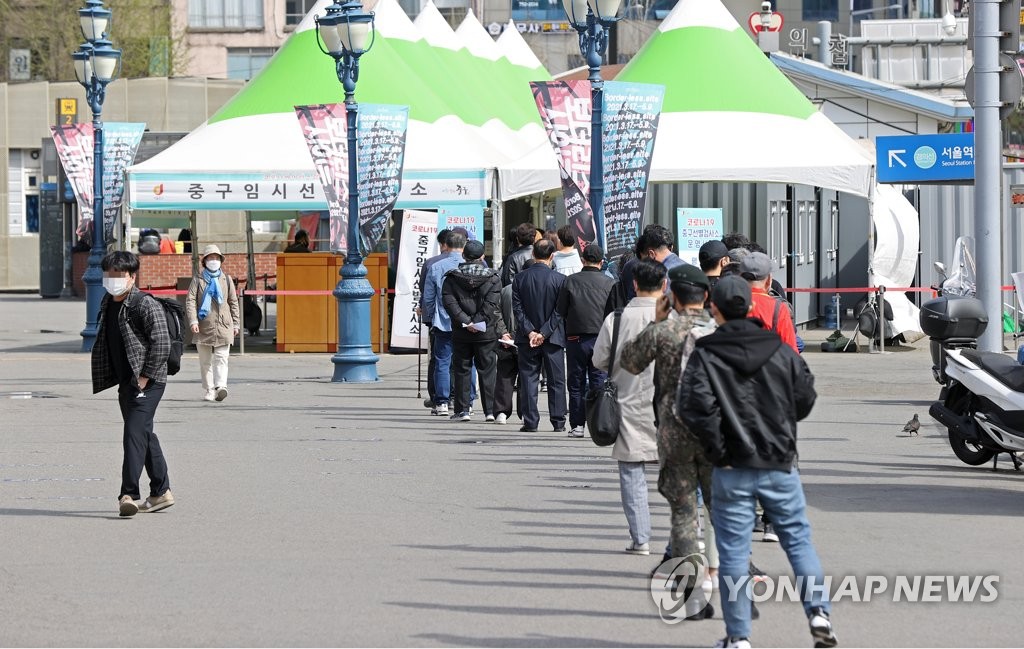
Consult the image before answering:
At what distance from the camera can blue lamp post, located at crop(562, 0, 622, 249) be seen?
1744cm

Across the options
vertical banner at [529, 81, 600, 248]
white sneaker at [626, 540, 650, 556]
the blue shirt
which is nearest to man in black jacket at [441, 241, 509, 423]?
the blue shirt

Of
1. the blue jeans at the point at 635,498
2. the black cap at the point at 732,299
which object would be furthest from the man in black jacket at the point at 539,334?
the black cap at the point at 732,299

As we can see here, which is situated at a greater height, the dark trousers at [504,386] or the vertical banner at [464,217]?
the vertical banner at [464,217]

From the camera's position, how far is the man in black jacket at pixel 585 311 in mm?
13211

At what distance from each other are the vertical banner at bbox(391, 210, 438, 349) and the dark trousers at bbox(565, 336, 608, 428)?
4.95 m

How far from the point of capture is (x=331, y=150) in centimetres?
2041

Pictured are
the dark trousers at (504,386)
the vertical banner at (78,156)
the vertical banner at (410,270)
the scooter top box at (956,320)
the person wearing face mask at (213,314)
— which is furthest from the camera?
the vertical banner at (78,156)

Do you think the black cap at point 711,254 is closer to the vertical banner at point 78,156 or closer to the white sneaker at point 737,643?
the white sneaker at point 737,643

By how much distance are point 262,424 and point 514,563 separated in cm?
729

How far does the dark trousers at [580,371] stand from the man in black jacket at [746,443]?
6.72 m

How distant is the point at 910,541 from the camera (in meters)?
9.04

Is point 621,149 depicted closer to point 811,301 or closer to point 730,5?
point 811,301

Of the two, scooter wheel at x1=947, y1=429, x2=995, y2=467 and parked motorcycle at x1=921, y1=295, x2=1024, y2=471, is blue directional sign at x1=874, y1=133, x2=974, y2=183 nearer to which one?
parked motorcycle at x1=921, y1=295, x2=1024, y2=471

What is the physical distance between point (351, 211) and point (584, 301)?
7.38m
